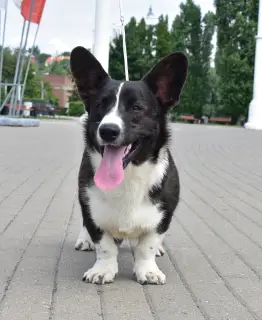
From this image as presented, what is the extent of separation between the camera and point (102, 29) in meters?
17.6

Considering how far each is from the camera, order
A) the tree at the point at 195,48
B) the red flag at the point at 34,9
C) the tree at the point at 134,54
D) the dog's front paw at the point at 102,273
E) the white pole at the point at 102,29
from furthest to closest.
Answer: the tree at the point at 134,54
the tree at the point at 195,48
the red flag at the point at 34,9
the white pole at the point at 102,29
the dog's front paw at the point at 102,273

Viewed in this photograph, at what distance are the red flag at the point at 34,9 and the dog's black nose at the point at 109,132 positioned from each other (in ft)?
59.5

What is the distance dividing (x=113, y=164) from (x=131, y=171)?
0.22 metres

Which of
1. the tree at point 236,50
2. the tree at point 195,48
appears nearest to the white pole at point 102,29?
the tree at point 236,50

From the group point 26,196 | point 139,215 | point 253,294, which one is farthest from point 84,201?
point 26,196

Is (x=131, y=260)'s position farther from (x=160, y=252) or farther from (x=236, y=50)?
(x=236, y=50)

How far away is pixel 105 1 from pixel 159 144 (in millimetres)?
14093

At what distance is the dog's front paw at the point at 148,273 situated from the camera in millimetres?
3807

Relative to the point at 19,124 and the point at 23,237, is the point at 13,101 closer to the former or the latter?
the point at 19,124

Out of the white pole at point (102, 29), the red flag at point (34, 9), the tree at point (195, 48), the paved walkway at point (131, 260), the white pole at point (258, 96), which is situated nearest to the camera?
the paved walkway at point (131, 260)

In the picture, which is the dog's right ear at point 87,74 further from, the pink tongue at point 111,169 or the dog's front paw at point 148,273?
the dog's front paw at point 148,273

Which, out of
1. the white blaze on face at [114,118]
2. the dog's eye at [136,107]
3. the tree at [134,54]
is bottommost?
the white blaze on face at [114,118]

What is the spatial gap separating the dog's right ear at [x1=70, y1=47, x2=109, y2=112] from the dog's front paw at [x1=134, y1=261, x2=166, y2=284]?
3.43 ft

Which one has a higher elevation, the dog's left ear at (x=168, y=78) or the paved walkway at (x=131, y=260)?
the dog's left ear at (x=168, y=78)
